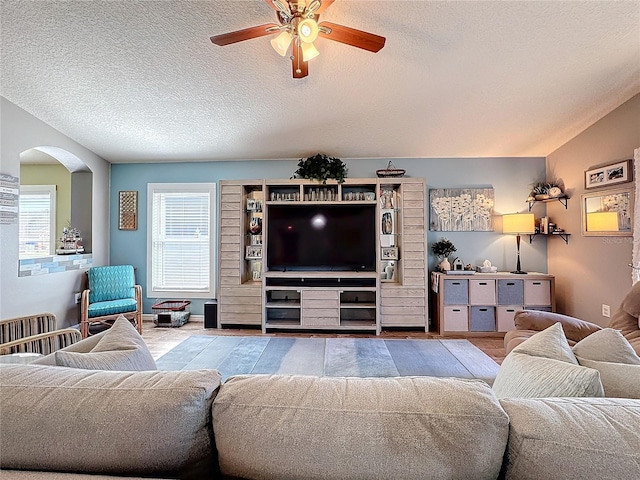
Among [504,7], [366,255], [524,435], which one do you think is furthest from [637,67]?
[524,435]

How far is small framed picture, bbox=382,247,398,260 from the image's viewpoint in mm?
4480

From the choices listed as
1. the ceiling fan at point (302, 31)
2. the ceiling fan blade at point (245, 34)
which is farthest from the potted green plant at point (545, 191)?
the ceiling fan blade at point (245, 34)

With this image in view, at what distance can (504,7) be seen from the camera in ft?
6.99

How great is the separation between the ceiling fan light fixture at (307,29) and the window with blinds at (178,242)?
3373 mm

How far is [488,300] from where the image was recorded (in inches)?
157

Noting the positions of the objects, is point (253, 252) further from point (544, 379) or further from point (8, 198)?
point (544, 379)

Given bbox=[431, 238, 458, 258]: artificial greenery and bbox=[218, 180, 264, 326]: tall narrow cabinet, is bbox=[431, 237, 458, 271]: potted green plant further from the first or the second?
bbox=[218, 180, 264, 326]: tall narrow cabinet

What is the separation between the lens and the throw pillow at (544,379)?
86 cm

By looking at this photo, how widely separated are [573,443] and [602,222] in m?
3.81

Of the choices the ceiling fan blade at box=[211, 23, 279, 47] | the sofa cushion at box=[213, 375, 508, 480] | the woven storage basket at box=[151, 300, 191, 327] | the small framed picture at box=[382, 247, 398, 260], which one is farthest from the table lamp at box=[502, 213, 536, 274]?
the woven storage basket at box=[151, 300, 191, 327]

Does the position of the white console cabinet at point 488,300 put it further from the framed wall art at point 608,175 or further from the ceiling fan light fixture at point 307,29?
the ceiling fan light fixture at point 307,29

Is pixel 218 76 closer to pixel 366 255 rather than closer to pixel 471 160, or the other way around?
pixel 366 255

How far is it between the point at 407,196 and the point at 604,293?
7.91 ft

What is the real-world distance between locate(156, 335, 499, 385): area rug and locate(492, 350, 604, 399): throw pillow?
173 cm
